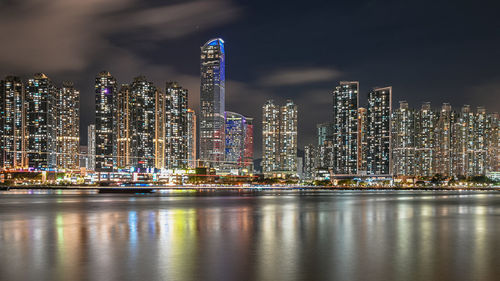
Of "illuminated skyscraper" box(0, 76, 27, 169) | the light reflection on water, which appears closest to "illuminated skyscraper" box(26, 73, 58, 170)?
"illuminated skyscraper" box(0, 76, 27, 169)

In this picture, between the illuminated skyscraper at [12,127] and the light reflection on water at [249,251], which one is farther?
the illuminated skyscraper at [12,127]

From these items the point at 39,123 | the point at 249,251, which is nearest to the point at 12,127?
the point at 39,123

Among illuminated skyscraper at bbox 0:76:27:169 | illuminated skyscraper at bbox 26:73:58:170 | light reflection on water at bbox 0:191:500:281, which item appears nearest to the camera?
light reflection on water at bbox 0:191:500:281

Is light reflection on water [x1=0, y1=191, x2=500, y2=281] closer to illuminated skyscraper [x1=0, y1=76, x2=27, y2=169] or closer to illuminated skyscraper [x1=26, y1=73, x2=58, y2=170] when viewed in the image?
illuminated skyscraper [x1=26, y1=73, x2=58, y2=170]

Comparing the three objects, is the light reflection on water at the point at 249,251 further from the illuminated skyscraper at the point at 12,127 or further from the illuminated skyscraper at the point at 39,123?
the illuminated skyscraper at the point at 12,127

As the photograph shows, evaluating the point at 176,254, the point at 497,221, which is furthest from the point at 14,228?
the point at 497,221

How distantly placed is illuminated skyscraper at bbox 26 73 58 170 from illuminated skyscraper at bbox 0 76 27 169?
240cm

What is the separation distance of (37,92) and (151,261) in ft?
626

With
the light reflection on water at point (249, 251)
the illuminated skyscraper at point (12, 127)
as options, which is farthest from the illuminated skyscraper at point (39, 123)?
the light reflection on water at point (249, 251)

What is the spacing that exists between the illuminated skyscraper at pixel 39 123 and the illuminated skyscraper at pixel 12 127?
2400 millimetres

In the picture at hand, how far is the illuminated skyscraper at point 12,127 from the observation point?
7224 inches

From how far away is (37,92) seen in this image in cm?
18912

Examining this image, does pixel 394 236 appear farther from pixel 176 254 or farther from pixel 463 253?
pixel 176 254

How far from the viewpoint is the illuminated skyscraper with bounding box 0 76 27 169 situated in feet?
602
